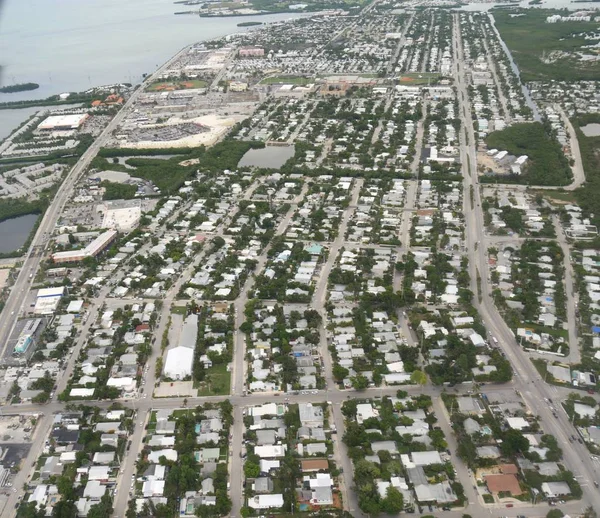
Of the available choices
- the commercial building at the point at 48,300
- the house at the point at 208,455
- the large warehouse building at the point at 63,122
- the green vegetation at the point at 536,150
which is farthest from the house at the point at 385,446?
the large warehouse building at the point at 63,122

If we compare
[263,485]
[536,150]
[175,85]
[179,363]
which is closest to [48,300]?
[179,363]

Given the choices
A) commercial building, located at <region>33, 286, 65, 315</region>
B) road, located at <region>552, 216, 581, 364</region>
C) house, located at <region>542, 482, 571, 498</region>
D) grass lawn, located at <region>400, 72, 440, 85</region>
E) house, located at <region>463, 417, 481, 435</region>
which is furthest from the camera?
grass lawn, located at <region>400, 72, 440, 85</region>

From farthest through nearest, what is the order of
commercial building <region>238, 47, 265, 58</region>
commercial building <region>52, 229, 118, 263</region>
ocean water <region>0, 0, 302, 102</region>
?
1. commercial building <region>238, 47, 265, 58</region>
2. ocean water <region>0, 0, 302, 102</region>
3. commercial building <region>52, 229, 118, 263</region>

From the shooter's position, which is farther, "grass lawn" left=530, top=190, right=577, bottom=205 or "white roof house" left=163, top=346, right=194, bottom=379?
"grass lawn" left=530, top=190, right=577, bottom=205

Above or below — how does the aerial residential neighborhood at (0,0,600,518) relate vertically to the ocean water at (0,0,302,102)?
below

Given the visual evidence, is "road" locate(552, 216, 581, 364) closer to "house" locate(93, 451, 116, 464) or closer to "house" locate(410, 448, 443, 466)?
"house" locate(410, 448, 443, 466)

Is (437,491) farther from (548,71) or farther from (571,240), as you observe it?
(548,71)

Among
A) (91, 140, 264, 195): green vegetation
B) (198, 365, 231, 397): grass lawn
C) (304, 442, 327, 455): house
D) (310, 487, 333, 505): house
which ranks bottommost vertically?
(310, 487, 333, 505): house

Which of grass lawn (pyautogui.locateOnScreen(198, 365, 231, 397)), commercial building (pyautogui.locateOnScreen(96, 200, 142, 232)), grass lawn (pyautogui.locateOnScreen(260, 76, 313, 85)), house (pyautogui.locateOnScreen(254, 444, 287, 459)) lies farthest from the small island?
house (pyautogui.locateOnScreen(254, 444, 287, 459))
